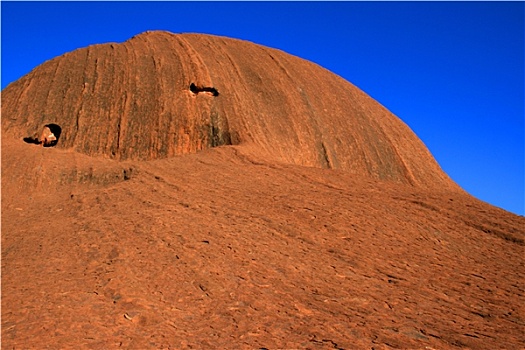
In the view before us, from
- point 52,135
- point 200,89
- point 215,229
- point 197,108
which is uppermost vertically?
point 200,89

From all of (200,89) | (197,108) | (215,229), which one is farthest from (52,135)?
(215,229)

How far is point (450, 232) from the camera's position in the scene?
28.8 ft

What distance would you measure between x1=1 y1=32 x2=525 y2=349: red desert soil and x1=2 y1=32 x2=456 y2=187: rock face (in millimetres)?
73

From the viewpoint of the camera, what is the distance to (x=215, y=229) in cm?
844

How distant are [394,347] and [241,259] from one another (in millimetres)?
2900

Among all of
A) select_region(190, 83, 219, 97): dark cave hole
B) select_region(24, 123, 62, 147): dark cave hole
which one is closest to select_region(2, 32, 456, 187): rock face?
select_region(190, 83, 219, 97): dark cave hole

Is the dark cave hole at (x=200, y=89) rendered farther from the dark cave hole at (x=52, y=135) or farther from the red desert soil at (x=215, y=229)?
the dark cave hole at (x=52, y=135)

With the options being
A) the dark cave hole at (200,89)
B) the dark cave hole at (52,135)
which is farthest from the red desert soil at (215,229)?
the dark cave hole at (52,135)

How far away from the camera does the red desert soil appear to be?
555 cm

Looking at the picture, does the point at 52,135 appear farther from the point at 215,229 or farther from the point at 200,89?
the point at 215,229

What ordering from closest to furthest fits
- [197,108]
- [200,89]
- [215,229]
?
[215,229]
[197,108]
[200,89]

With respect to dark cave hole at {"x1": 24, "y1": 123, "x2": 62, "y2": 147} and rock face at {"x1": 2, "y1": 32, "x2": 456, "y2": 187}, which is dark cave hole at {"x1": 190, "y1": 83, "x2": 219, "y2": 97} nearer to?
rock face at {"x1": 2, "y1": 32, "x2": 456, "y2": 187}

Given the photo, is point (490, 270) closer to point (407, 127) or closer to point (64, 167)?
point (64, 167)

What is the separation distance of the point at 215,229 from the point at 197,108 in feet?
27.5
